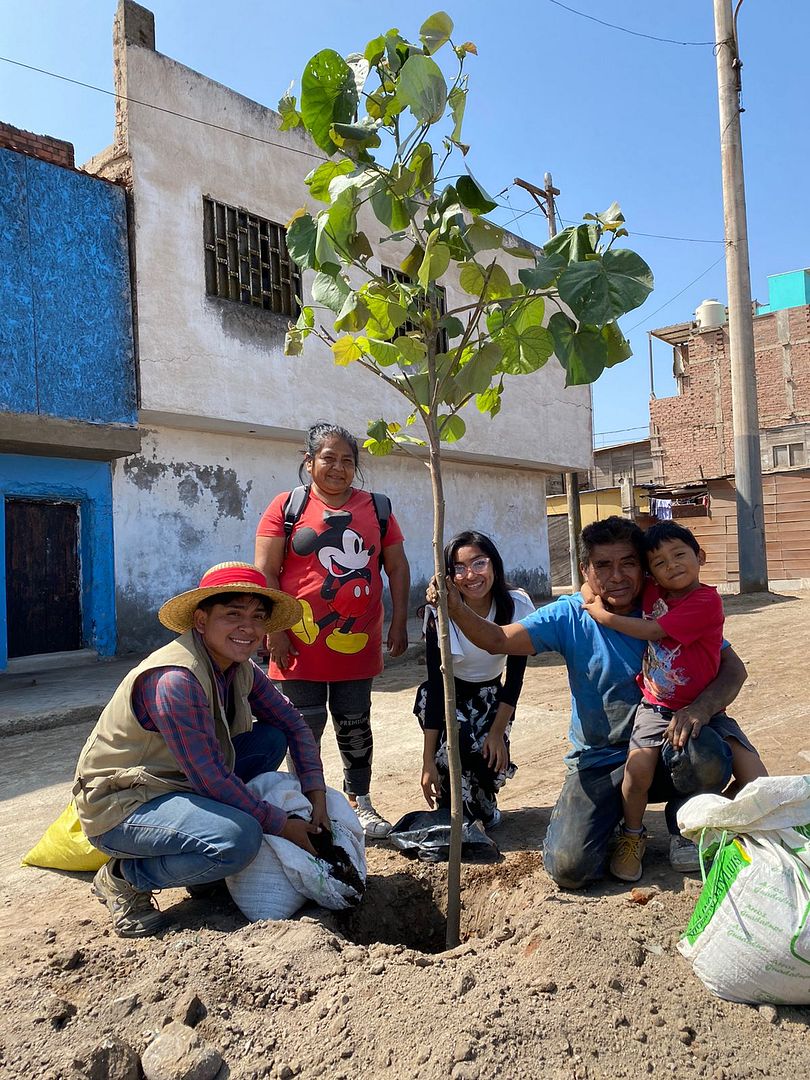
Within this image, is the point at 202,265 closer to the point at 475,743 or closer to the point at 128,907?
the point at 475,743

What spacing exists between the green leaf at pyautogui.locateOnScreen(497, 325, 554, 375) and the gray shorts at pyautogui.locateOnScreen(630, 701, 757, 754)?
1300 mm

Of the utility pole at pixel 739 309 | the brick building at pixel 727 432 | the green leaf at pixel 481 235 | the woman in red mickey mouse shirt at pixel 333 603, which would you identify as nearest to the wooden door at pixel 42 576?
the woman in red mickey mouse shirt at pixel 333 603

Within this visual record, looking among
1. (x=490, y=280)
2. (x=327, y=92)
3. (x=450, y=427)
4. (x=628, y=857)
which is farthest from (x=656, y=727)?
(x=327, y=92)

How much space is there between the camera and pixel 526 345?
91.5 inches

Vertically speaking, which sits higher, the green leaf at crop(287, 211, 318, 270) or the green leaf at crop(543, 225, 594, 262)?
the green leaf at crop(287, 211, 318, 270)

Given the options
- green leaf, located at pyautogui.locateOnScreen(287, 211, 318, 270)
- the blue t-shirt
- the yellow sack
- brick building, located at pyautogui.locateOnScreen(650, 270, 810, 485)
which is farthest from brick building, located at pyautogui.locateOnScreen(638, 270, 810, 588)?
green leaf, located at pyautogui.locateOnScreen(287, 211, 318, 270)

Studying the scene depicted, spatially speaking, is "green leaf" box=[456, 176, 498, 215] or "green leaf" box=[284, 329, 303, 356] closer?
"green leaf" box=[456, 176, 498, 215]

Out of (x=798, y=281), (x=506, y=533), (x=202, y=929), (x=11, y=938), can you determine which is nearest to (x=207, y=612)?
(x=202, y=929)

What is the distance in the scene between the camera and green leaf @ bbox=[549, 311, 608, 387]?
2.16m

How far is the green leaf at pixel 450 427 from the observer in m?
2.54

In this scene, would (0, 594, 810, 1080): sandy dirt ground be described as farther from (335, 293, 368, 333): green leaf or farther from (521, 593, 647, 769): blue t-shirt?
(335, 293, 368, 333): green leaf

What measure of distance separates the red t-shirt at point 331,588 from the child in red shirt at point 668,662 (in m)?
1.06

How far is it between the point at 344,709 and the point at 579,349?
6.25ft

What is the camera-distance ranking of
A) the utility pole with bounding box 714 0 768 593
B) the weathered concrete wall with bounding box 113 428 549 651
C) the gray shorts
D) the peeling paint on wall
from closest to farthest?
the gray shorts → the weathered concrete wall with bounding box 113 428 549 651 → the peeling paint on wall → the utility pole with bounding box 714 0 768 593
